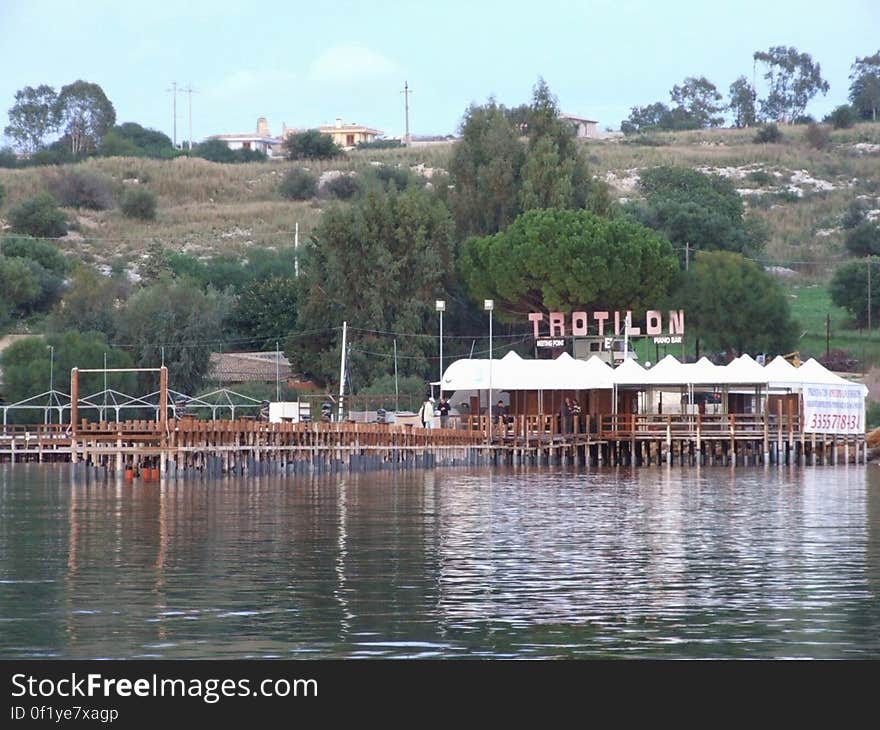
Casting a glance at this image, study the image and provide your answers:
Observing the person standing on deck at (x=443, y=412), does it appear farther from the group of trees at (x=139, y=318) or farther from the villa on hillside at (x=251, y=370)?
the group of trees at (x=139, y=318)

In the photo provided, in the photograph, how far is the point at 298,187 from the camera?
178m

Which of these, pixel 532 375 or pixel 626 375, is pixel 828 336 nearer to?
pixel 626 375

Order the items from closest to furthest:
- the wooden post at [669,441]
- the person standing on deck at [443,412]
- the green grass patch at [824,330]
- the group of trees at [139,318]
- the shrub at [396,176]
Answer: the wooden post at [669,441] → the person standing on deck at [443,412] → the group of trees at [139,318] → the green grass patch at [824,330] → the shrub at [396,176]

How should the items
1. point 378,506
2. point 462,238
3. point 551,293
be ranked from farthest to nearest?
point 462,238, point 551,293, point 378,506

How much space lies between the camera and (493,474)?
70.2 meters

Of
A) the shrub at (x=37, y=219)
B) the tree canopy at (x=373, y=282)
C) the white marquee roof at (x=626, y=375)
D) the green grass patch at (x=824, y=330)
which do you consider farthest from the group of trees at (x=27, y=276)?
the green grass patch at (x=824, y=330)

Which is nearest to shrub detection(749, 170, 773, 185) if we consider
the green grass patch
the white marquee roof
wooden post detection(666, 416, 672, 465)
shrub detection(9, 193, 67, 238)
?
the green grass patch

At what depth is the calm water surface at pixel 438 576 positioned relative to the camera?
77.3 feet

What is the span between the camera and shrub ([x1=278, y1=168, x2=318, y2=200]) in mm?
178250

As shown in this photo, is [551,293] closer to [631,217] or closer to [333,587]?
[631,217]

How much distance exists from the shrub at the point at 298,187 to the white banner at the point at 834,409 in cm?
9895

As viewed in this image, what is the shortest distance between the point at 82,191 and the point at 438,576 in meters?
146
